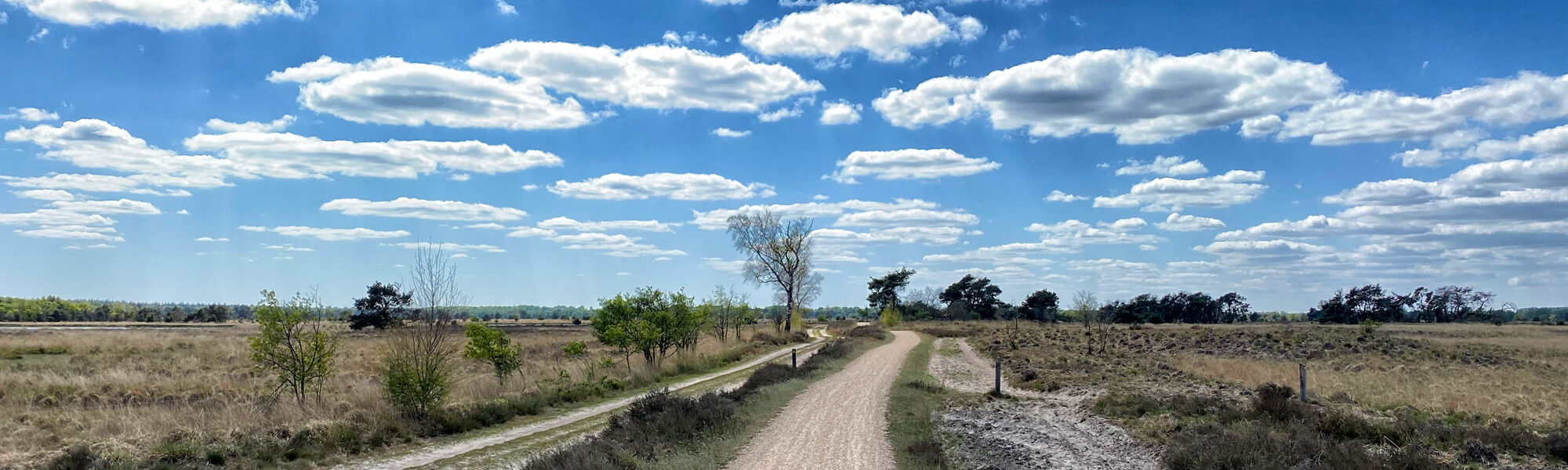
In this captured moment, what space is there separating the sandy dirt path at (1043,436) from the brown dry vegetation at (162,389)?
13.4m

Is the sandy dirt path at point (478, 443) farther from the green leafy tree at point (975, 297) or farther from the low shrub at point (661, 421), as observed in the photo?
the green leafy tree at point (975, 297)

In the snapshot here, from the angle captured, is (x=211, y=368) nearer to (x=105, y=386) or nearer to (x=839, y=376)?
(x=105, y=386)

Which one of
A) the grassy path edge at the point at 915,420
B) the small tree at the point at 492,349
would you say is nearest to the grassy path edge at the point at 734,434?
the grassy path edge at the point at 915,420

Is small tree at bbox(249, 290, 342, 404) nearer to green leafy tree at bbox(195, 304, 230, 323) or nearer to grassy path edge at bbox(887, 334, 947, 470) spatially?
grassy path edge at bbox(887, 334, 947, 470)

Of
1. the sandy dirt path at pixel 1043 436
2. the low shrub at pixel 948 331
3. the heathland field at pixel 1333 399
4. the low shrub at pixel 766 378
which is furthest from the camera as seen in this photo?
the low shrub at pixel 948 331

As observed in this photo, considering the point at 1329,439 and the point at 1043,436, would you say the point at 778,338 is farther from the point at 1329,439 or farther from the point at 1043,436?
the point at 1329,439

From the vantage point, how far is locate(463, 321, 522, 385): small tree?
28.9 m

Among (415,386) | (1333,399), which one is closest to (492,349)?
(415,386)

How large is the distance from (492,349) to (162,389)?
1057 centimetres

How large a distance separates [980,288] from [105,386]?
130 metres

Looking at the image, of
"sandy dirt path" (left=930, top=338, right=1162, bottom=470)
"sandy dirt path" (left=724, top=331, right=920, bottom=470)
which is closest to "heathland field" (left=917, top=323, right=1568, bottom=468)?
"sandy dirt path" (left=930, top=338, right=1162, bottom=470)

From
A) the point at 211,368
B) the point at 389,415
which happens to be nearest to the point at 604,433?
the point at 389,415

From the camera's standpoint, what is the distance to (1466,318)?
4943 inches

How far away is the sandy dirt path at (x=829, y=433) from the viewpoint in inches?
572
